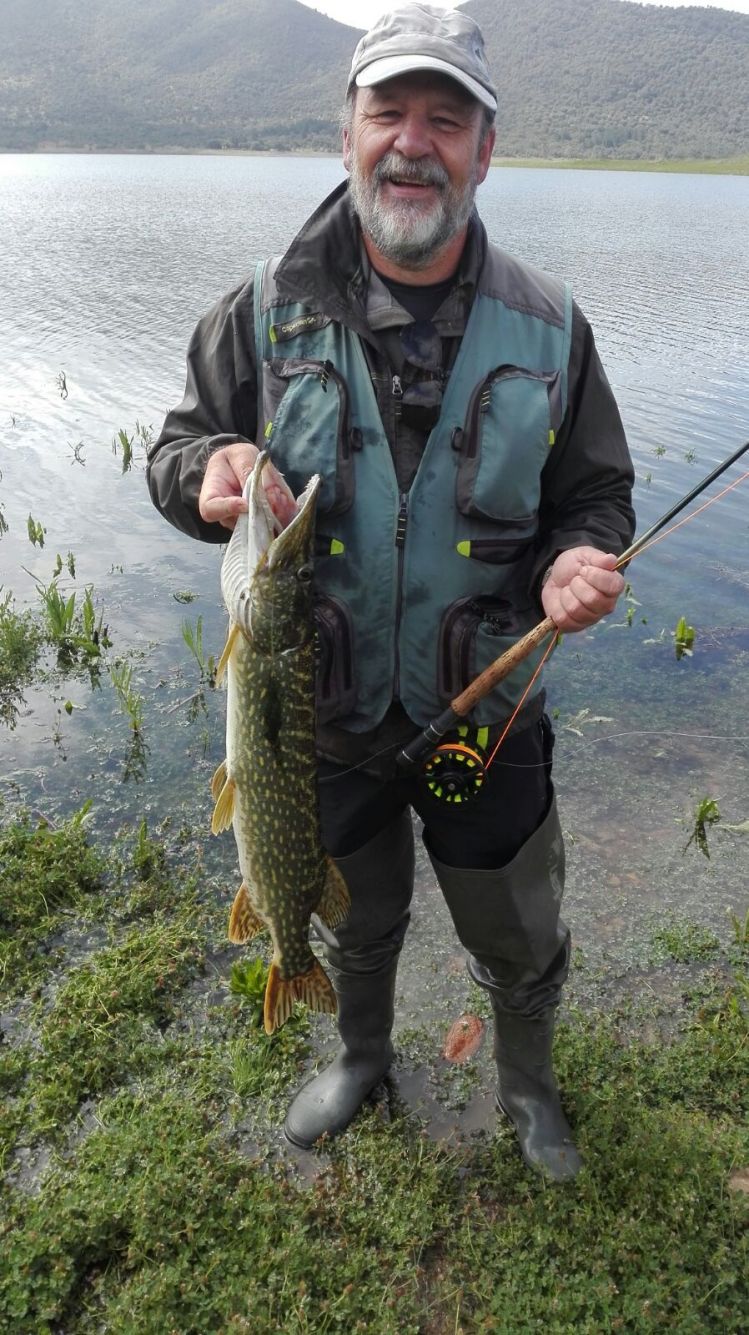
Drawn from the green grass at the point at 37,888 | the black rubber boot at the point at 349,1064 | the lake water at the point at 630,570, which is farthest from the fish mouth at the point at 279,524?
the lake water at the point at 630,570

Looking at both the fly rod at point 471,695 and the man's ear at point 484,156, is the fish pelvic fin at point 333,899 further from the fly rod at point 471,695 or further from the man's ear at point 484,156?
the man's ear at point 484,156

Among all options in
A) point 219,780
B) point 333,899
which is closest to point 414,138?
point 219,780

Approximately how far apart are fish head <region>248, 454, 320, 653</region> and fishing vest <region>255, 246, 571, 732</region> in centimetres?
23

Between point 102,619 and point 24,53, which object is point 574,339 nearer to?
point 102,619

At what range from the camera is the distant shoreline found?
93.8 meters

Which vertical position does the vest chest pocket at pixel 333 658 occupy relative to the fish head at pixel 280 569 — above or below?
below

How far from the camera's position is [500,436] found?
3064 mm

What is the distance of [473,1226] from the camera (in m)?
3.50

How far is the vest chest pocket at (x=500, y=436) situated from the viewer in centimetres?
Result: 306

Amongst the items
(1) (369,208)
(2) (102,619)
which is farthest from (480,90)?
(2) (102,619)

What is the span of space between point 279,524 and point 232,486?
0.19 meters

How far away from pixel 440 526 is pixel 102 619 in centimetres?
612

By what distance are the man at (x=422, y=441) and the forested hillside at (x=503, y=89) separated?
399 feet

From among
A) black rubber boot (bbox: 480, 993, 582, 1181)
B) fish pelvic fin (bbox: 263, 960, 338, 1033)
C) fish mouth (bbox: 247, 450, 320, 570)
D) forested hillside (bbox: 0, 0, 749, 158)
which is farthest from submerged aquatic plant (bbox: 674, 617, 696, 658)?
forested hillside (bbox: 0, 0, 749, 158)
